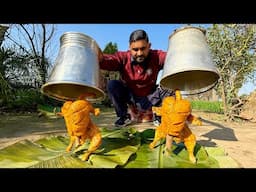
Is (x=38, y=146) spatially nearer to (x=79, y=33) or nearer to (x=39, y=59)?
(x=79, y=33)

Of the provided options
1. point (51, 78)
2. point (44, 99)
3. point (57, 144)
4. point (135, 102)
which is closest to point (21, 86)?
point (44, 99)

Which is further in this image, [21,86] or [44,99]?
[44,99]

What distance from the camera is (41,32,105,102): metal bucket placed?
4.31 feet

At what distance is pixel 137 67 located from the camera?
2.11m

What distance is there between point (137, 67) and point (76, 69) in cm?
85

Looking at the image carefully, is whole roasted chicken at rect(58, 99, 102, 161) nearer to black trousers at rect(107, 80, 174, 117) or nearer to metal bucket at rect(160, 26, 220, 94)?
metal bucket at rect(160, 26, 220, 94)

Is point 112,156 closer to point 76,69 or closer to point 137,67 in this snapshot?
point 76,69

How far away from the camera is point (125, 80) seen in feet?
7.60

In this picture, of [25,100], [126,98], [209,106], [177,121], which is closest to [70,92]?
[177,121]

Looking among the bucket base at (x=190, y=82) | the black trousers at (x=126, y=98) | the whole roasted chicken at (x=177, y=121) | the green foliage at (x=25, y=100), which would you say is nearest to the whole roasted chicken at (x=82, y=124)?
the whole roasted chicken at (x=177, y=121)

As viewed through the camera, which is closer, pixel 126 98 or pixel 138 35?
pixel 138 35

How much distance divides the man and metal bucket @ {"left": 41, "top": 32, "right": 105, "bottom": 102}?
27 cm

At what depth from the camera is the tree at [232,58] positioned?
5.78m

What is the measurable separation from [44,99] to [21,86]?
633 millimetres
